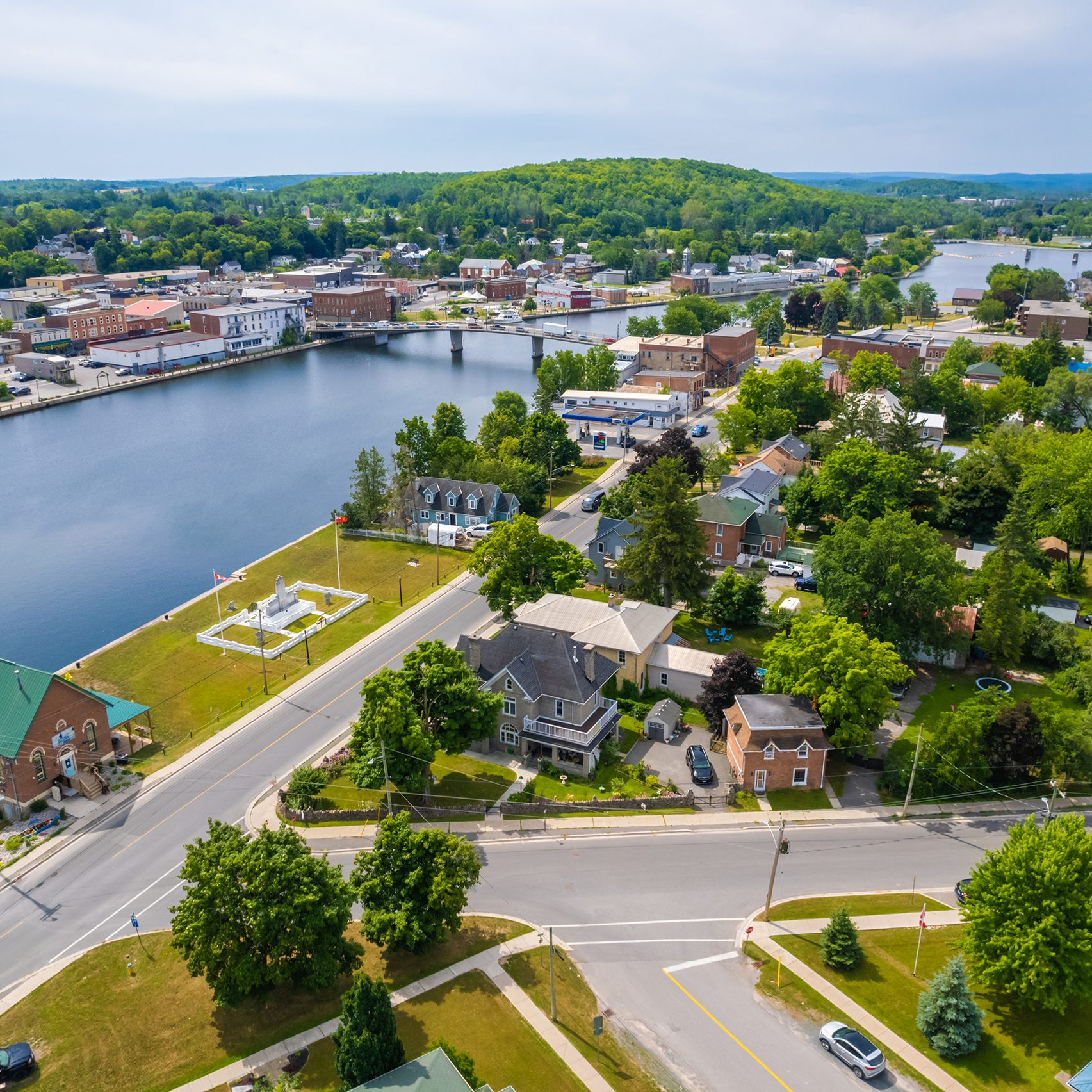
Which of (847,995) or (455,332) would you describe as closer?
(847,995)

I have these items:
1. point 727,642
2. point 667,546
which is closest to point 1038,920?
point 727,642

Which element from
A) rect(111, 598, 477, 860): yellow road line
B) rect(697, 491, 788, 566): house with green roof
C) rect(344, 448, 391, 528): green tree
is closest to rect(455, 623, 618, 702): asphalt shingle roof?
rect(111, 598, 477, 860): yellow road line

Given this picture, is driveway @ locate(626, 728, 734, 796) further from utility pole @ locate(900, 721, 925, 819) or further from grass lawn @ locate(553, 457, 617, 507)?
grass lawn @ locate(553, 457, 617, 507)

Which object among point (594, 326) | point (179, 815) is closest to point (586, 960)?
point (179, 815)

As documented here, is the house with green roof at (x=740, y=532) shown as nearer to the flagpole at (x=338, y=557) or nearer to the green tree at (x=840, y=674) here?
the green tree at (x=840, y=674)

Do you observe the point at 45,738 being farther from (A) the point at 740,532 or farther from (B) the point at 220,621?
(A) the point at 740,532

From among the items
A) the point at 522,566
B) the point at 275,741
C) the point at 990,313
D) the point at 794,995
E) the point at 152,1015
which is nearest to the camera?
the point at 152,1015

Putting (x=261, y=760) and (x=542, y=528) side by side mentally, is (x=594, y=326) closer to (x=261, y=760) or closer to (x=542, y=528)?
(x=542, y=528)
